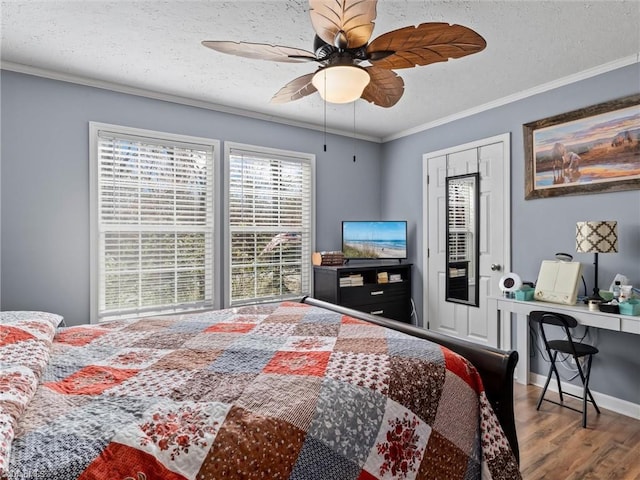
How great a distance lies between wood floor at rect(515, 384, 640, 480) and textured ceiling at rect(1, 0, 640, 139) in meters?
2.58

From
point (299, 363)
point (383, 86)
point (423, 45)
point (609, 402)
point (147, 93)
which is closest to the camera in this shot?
point (299, 363)

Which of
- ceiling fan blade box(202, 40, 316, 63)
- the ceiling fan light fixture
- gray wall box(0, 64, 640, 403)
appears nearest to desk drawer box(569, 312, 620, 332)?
gray wall box(0, 64, 640, 403)

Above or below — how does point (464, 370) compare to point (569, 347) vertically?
above

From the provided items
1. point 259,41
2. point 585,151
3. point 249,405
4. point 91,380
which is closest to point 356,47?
point 259,41

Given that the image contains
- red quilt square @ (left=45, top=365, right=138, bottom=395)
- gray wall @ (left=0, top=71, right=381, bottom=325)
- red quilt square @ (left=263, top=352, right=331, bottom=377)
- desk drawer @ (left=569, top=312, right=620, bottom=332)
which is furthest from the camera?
gray wall @ (left=0, top=71, right=381, bottom=325)

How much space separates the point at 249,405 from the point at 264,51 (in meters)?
1.59

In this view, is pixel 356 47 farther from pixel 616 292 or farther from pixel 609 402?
pixel 609 402

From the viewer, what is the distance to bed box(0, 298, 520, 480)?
3.04ft

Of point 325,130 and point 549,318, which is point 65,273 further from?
point 549,318

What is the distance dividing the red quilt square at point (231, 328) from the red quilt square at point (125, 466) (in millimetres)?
986

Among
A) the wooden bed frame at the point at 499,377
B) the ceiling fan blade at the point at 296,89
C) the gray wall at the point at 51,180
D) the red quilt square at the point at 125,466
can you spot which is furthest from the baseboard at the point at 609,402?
the gray wall at the point at 51,180

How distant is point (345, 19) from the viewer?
157cm

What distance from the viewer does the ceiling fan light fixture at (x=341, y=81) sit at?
5.66ft

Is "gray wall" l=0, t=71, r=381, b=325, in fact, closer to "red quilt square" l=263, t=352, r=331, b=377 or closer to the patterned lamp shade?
"red quilt square" l=263, t=352, r=331, b=377
